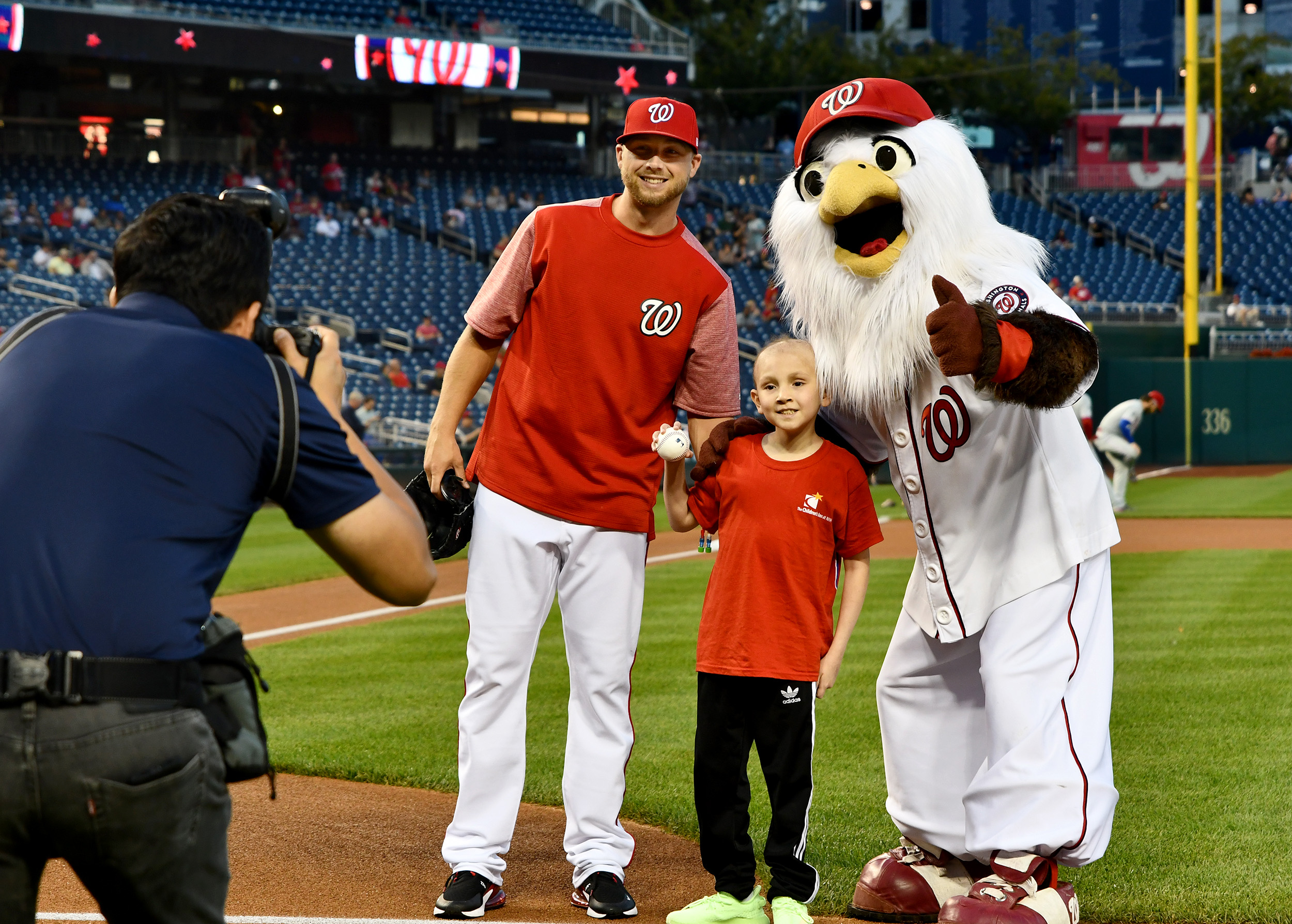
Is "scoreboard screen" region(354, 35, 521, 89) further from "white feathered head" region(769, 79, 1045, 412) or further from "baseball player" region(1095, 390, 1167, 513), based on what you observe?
"white feathered head" region(769, 79, 1045, 412)

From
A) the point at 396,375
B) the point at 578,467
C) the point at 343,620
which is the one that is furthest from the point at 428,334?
the point at 578,467

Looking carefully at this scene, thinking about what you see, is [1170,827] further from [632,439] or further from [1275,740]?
[632,439]

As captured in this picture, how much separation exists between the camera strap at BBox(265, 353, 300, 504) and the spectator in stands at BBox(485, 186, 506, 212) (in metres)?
28.8

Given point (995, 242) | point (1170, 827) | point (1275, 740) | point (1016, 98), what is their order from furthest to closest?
1. point (1016, 98)
2. point (1275, 740)
3. point (1170, 827)
4. point (995, 242)

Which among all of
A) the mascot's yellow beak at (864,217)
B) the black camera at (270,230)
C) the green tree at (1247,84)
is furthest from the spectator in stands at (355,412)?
the green tree at (1247,84)

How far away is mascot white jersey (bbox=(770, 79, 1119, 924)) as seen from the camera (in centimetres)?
324

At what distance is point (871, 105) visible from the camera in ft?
12.0

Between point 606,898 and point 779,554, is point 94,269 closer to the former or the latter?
point 606,898

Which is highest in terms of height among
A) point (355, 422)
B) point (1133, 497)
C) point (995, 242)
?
point (995, 242)

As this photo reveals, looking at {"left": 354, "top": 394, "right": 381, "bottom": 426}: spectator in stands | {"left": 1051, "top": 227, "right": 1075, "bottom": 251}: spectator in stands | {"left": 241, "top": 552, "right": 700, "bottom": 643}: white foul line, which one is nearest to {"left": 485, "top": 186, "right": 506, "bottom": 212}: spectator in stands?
{"left": 354, "top": 394, "right": 381, "bottom": 426}: spectator in stands

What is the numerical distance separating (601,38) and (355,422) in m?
18.1

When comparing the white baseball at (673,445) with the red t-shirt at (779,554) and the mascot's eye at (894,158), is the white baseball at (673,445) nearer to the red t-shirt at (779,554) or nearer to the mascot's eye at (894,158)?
the red t-shirt at (779,554)

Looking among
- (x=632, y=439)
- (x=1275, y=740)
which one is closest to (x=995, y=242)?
(x=632, y=439)

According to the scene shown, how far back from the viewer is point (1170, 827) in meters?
4.45
